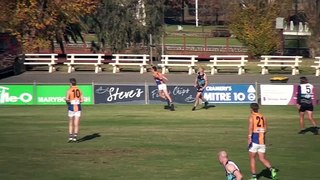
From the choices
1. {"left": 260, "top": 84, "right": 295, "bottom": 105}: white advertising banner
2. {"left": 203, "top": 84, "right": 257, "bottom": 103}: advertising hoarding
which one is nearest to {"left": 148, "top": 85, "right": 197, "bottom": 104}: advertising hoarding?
{"left": 203, "top": 84, "right": 257, "bottom": 103}: advertising hoarding

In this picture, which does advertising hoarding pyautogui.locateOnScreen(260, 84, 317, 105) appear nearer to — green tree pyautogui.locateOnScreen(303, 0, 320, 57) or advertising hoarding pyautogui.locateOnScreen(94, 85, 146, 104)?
advertising hoarding pyautogui.locateOnScreen(94, 85, 146, 104)

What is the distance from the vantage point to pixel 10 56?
50844mm

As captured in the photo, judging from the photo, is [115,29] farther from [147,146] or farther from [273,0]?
[147,146]

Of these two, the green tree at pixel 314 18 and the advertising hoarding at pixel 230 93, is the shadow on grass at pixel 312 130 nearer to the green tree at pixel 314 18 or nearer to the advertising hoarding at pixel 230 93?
the advertising hoarding at pixel 230 93

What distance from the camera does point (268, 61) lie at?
53188mm

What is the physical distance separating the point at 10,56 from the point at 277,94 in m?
21.0

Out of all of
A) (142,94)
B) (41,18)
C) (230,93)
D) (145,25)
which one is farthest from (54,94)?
(145,25)

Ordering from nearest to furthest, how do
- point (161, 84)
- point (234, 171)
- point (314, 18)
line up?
point (234, 171) → point (161, 84) → point (314, 18)

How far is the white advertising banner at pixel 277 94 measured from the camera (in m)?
37.2

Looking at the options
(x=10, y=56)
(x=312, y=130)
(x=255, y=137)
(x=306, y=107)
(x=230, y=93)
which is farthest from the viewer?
(x=10, y=56)

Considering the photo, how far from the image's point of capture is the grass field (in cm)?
2042

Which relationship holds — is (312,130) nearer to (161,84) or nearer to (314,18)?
(161,84)

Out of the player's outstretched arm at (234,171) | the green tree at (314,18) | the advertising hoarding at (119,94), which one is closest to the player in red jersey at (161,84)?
the advertising hoarding at (119,94)

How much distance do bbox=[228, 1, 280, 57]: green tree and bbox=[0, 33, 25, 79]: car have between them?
19567mm
